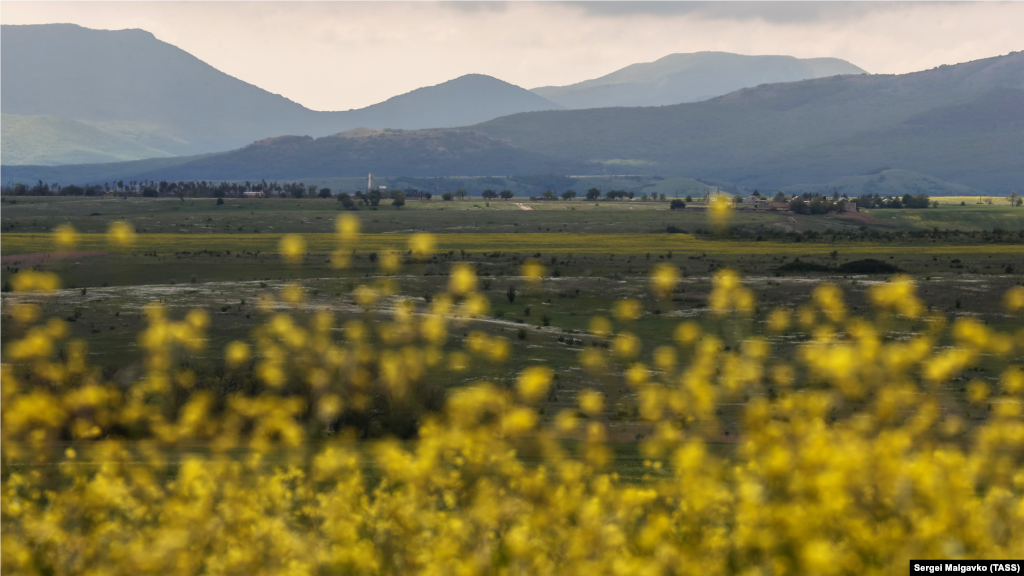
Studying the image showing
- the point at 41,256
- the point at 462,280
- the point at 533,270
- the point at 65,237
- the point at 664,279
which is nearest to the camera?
the point at 462,280

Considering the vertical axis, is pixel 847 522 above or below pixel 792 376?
above

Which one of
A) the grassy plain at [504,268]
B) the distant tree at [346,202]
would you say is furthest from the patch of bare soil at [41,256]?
the distant tree at [346,202]

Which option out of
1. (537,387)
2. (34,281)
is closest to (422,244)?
(34,281)

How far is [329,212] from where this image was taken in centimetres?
13962

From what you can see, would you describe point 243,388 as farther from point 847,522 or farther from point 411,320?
point 847,522

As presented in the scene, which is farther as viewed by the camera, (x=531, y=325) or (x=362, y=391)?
(x=531, y=325)

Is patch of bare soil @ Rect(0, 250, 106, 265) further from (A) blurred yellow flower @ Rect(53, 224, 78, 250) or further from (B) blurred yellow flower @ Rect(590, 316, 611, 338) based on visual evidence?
(B) blurred yellow flower @ Rect(590, 316, 611, 338)

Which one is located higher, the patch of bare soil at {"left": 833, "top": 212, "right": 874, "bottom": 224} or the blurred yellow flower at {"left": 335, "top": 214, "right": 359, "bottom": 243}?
the patch of bare soil at {"left": 833, "top": 212, "right": 874, "bottom": 224}

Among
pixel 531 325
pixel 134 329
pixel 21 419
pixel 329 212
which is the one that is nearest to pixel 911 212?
pixel 329 212

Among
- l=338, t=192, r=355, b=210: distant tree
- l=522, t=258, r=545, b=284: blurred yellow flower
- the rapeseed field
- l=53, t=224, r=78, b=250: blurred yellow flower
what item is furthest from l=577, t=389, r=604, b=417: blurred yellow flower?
l=338, t=192, r=355, b=210: distant tree

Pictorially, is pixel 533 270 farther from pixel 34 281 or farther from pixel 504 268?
pixel 34 281

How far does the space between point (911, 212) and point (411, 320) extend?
137 meters

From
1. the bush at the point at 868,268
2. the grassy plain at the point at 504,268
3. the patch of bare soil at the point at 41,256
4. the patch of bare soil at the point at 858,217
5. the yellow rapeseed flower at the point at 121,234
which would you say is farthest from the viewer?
the patch of bare soil at the point at 858,217

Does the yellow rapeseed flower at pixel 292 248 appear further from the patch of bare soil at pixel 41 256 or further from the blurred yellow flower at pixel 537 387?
the blurred yellow flower at pixel 537 387
